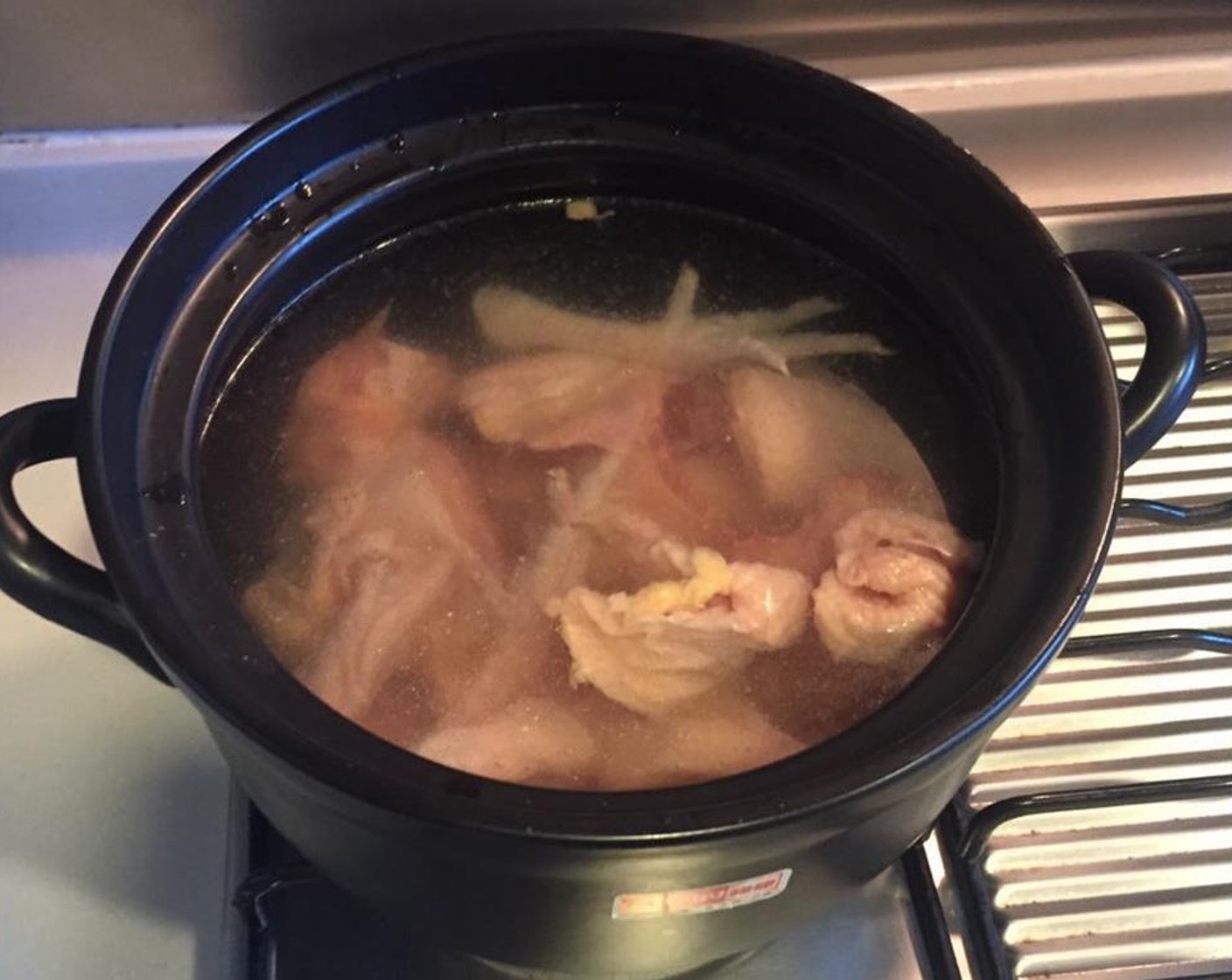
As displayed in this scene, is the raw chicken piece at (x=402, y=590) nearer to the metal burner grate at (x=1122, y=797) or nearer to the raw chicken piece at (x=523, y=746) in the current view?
the raw chicken piece at (x=523, y=746)

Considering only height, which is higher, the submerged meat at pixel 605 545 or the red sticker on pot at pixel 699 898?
the submerged meat at pixel 605 545

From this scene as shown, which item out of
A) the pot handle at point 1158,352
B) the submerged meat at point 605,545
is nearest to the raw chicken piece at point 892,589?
the submerged meat at point 605,545

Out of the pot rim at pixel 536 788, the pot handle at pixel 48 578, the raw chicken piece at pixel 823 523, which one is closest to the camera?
the pot rim at pixel 536 788

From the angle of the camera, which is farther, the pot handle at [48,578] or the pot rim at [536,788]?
the pot handle at [48,578]

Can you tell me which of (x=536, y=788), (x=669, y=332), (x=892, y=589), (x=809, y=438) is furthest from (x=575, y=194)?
(x=536, y=788)

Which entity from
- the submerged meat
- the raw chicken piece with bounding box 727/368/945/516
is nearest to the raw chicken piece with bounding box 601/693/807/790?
the submerged meat

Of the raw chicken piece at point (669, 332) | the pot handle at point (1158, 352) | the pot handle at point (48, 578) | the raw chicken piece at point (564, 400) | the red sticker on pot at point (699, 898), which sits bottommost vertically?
the red sticker on pot at point (699, 898)

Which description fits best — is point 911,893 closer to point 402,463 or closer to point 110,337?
point 402,463

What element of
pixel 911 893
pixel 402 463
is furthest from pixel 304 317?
pixel 911 893
